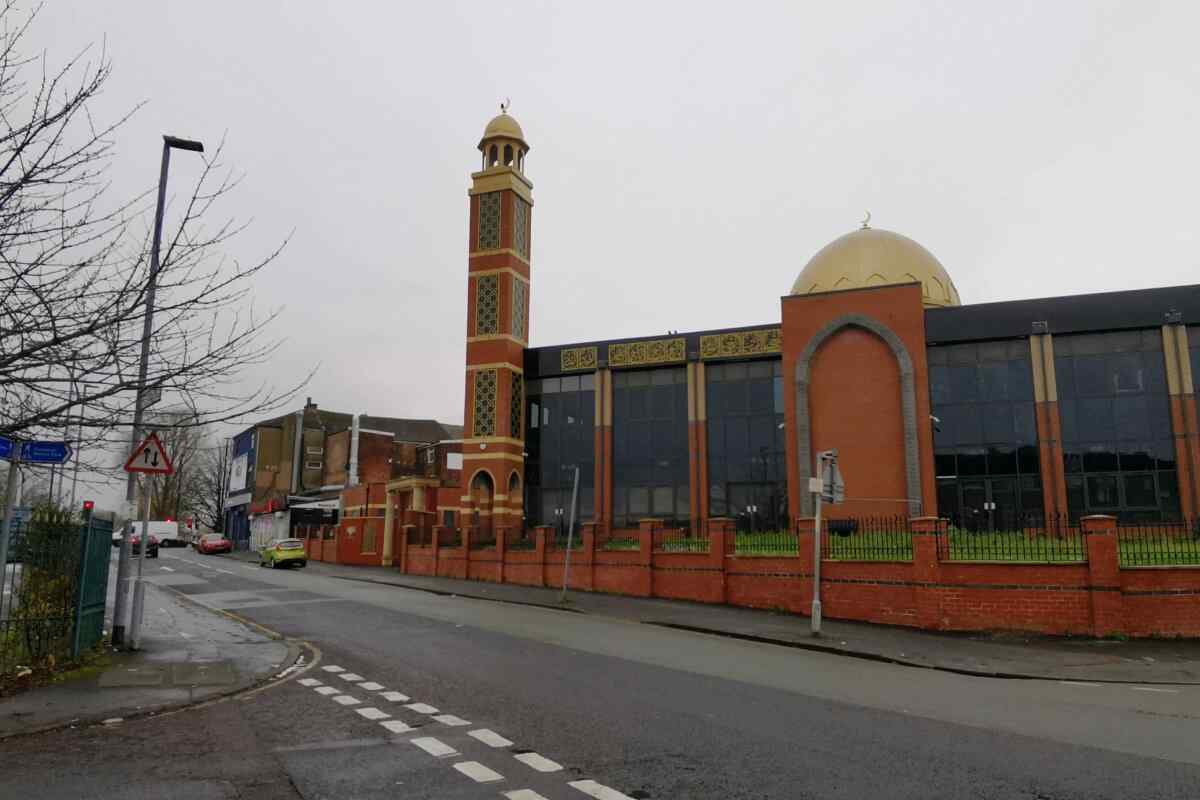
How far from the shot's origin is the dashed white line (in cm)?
859

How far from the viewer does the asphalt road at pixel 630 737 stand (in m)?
6.04

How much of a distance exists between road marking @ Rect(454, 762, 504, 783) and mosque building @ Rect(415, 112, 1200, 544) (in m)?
21.2

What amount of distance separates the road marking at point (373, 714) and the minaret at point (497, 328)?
28.4 meters

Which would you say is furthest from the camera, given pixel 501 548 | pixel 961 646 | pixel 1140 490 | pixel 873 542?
pixel 501 548

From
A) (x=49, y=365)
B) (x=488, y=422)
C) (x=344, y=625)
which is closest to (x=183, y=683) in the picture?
(x=49, y=365)

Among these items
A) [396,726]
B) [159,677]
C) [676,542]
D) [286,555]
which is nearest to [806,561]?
[676,542]

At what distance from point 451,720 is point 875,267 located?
30692 mm

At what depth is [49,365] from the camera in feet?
23.0

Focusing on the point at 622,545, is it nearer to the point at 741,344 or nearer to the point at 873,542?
the point at 873,542

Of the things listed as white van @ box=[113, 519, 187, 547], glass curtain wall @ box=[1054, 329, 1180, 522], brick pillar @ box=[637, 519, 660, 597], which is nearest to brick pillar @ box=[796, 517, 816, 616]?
brick pillar @ box=[637, 519, 660, 597]

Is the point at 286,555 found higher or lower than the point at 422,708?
higher

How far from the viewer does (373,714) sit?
8.50m

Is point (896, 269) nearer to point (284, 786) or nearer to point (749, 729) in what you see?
point (749, 729)

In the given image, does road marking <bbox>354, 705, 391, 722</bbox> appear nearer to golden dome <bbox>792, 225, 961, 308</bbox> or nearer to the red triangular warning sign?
the red triangular warning sign
